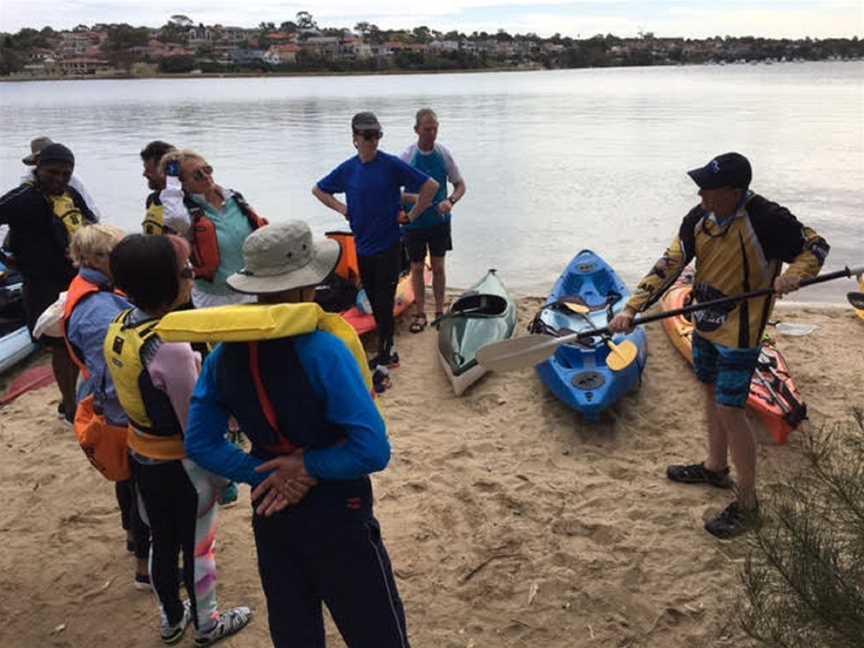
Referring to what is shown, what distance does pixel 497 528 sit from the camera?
12.6 feet

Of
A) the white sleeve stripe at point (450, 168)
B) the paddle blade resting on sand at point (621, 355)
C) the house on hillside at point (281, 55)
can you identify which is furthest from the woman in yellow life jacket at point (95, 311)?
the house on hillside at point (281, 55)

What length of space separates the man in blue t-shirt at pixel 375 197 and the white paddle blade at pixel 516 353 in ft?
5.63

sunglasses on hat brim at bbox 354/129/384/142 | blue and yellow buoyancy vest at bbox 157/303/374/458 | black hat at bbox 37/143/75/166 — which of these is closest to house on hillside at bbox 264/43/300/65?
sunglasses on hat brim at bbox 354/129/384/142

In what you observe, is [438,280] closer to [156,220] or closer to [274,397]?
[156,220]

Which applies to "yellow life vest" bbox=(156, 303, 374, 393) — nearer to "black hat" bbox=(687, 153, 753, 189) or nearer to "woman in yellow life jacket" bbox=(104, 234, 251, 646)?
"woman in yellow life jacket" bbox=(104, 234, 251, 646)

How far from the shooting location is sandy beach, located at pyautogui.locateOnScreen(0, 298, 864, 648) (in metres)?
3.19

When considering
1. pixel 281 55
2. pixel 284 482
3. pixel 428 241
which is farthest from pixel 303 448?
pixel 281 55

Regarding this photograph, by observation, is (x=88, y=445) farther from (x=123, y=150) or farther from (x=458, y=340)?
(x=123, y=150)

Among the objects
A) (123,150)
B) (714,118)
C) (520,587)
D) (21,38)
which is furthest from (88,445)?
(21,38)

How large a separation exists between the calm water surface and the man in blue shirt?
764cm

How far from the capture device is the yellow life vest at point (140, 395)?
2.47m

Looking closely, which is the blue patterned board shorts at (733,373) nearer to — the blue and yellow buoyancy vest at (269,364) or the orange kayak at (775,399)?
the orange kayak at (775,399)

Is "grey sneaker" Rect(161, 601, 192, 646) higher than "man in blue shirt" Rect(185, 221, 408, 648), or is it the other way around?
"man in blue shirt" Rect(185, 221, 408, 648)

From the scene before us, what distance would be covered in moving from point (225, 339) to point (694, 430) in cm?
377
